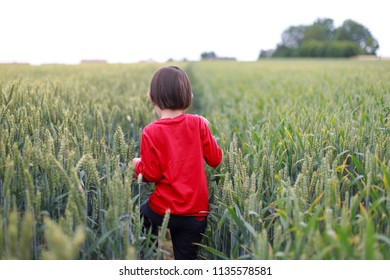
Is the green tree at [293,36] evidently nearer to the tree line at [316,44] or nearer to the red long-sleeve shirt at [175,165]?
the tree line at [316,44]

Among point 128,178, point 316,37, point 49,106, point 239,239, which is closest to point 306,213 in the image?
point 239,239

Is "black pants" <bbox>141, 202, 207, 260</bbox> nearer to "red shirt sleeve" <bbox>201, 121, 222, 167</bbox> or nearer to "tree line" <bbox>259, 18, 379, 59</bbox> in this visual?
"red shirt sleeve" <bbox>201, 121, 222, 167</bbox>

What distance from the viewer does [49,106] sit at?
3.17 metres

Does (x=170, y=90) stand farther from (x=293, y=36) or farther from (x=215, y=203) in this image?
(x=293, y=36)

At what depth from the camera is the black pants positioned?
7.06 ft

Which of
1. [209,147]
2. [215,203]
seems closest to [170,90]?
[209,147]

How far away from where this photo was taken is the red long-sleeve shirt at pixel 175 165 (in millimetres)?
2135

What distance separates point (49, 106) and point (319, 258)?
247cm

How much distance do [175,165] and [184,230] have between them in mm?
356

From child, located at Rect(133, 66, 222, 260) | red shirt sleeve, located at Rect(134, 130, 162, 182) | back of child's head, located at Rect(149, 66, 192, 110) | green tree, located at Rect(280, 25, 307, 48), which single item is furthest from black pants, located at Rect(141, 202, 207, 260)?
green tree, located at Rect(280, 25, 307, 48)

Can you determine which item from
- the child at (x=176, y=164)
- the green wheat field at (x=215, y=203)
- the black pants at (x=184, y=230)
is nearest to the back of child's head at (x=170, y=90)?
the child at (x=176, y=164)

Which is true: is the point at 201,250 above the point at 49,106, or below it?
below
